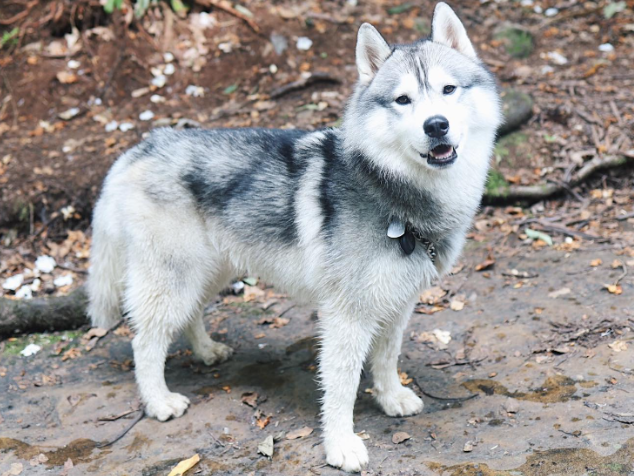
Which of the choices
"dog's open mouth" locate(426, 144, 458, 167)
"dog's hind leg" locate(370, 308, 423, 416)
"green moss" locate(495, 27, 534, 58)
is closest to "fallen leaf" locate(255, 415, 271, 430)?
"dog's hind leg" locate(370, 308, 423, 416)

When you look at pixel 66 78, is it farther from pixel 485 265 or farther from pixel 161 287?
pixel 485 265

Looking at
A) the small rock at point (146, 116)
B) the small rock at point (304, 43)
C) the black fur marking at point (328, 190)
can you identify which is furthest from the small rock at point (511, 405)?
the small rock at point (304, 43)

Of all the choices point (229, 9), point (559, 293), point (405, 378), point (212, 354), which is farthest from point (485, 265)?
point (229, 9)

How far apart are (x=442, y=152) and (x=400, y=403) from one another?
1828mm

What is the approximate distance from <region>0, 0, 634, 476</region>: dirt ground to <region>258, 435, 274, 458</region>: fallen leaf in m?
0.06

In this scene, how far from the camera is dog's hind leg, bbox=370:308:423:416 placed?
4.31 meters

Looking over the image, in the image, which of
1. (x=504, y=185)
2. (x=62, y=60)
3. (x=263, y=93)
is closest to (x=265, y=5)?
(x=263, y=93)

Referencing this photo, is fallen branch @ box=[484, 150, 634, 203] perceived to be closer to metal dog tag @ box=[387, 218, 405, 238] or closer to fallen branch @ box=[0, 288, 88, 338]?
metal dog tag @ box=[387, 218, 405, 238]

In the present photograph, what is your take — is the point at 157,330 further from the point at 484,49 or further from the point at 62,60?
the point at 484,49

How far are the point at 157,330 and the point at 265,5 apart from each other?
568 cm

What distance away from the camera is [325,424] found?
13.0 feet

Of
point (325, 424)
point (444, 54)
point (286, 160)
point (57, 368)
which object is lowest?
point (57, 368)

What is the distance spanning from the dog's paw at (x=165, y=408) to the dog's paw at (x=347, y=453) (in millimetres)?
1200

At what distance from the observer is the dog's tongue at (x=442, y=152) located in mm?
3455
